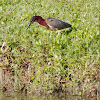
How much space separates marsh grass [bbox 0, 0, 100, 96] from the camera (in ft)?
16.0

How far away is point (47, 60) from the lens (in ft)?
17.0

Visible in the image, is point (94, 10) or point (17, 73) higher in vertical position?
point (94, 10)

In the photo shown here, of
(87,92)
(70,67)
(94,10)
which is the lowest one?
(87,92)

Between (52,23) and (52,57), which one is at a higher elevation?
(52,23)

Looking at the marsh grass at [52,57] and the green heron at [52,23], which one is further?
the green heron at [52,23]

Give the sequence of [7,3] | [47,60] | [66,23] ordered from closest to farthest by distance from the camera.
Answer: [47,60] < [66,23] < [7,3]

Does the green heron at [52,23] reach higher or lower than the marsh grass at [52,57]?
higher

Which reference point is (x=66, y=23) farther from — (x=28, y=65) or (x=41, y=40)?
(x=28, y=65)

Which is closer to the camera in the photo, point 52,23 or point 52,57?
point 52,57

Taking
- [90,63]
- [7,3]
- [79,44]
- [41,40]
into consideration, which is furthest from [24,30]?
[7,3]

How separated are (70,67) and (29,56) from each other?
0.82 meters

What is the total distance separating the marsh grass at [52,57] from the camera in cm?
487

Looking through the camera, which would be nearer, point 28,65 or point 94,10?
point 28,65

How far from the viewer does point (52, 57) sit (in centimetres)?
515
